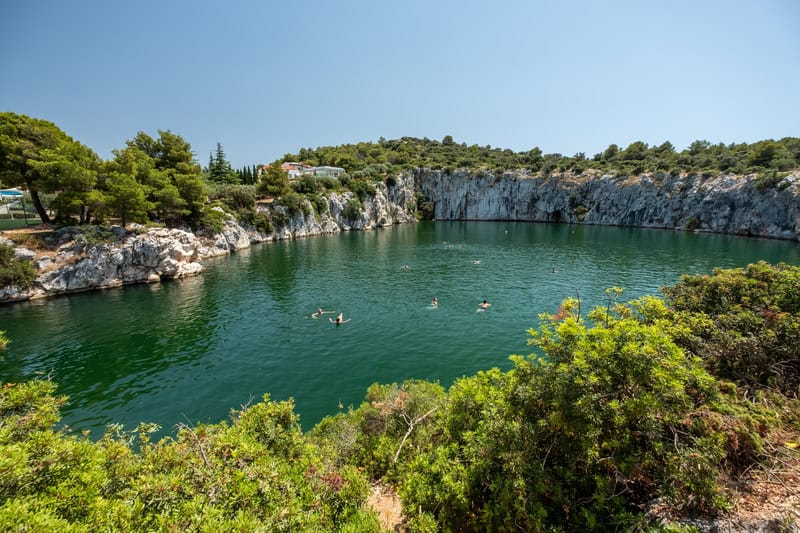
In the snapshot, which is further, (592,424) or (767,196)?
(767,196)

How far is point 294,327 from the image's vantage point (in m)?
23.4

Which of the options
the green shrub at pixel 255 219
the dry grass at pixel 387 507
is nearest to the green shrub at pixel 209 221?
the green shrub at pixel 255 219

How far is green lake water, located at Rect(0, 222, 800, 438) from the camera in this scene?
15.8 meters

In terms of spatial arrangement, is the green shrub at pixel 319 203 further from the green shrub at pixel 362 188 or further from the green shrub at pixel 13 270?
the green shrub at pixel 13 270

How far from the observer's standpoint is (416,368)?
17531 mm

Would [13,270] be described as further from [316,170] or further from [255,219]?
[316,170]

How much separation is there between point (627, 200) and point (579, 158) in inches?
1278

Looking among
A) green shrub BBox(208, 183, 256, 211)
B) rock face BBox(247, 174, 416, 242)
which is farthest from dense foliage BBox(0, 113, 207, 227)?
rock face BBox(247, 174, 416, 242)

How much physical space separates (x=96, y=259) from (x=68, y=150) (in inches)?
475

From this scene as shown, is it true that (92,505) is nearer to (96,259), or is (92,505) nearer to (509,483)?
(509,483)

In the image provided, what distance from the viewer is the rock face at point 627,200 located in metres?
63.3

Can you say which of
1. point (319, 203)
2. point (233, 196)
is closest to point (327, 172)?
point (319, 203)

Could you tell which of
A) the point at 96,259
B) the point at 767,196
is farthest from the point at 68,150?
the point at 767,196

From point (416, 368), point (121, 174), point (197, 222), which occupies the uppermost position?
point (121, 174)
